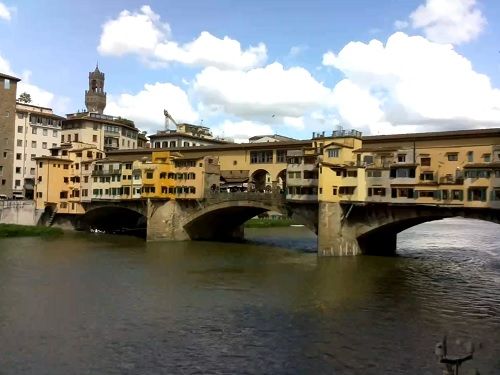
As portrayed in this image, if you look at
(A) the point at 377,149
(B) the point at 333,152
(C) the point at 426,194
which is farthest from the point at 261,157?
(C) the point at 426,194

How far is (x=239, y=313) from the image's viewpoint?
27453mm

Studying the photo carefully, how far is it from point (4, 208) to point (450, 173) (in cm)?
5999

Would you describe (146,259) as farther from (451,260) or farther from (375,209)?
(451,260)

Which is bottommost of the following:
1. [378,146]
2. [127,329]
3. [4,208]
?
[127,329]

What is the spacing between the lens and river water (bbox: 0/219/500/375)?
65.3ft

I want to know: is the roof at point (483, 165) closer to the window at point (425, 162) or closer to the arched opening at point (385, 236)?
the window at point (425, 162)

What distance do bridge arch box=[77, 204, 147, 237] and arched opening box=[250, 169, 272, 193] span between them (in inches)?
713

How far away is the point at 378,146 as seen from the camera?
52.7 meters

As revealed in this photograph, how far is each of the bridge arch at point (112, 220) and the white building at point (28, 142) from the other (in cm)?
1533

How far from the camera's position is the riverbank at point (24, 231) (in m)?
64.4

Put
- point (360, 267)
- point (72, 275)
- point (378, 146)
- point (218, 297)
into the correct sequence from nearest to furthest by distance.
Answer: point (218, 297) < point (72, 275) < point (360, 267) < point (378, 146)

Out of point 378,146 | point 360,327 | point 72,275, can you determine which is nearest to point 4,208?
point 72,275

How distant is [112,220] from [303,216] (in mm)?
40761

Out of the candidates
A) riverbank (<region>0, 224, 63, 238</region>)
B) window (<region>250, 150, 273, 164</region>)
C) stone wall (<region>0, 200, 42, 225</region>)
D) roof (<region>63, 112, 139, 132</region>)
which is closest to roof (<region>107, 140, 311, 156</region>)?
window (<region>250, 150, 273, 164</region>)
